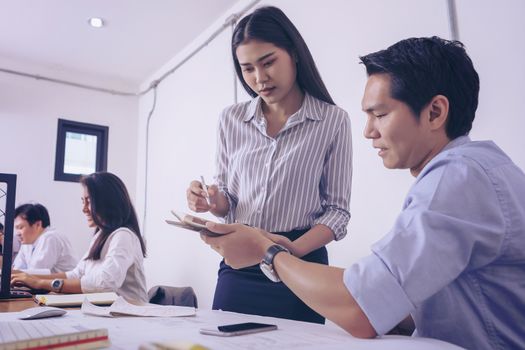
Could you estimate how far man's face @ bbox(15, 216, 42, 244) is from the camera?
3.42m

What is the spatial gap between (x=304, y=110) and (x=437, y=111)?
520 mm

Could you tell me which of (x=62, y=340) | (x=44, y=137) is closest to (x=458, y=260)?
(x=62, y=340)

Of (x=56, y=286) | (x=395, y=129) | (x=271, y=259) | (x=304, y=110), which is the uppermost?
(x=304, y=110)

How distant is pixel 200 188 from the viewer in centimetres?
122

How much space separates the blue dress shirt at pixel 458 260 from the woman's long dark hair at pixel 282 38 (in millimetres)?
701

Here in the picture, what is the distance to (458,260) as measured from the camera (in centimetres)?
59

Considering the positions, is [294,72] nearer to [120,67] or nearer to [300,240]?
[300,240]

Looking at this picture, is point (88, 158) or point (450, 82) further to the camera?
point (88, 158)

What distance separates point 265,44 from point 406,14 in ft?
3.01

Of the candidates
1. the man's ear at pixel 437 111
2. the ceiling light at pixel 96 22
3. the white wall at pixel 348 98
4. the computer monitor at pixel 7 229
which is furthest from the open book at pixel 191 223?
the ceiling light at pixel 96 22

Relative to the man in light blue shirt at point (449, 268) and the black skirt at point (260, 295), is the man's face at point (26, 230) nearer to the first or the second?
the black skirt at point (260, 295)

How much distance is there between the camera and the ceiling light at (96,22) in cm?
330

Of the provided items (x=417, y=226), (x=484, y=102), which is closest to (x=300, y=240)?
(x=417, y=226)

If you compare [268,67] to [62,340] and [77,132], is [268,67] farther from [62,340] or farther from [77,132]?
[77,132]
